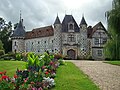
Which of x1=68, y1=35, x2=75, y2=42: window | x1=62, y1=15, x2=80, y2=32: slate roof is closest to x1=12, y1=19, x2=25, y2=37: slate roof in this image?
x1=62, y1=15, x2=80, y2=32: slate roof

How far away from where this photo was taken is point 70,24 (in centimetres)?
4919

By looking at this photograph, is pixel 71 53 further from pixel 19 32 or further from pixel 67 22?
pixel 19 32

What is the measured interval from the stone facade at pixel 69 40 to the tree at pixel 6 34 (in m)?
8.23

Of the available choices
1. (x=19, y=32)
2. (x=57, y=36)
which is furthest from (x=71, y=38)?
(x=19, y=32)

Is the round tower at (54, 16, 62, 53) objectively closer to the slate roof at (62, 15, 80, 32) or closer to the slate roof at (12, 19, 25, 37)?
the slate roof at (62, 15, 80, 32)

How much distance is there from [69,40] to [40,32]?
8.64 metres

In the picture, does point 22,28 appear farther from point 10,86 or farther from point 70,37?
point 10,86

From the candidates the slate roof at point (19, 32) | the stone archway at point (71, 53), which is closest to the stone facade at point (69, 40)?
the stone archway at point (71, 53)

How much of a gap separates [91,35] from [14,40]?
17748 millimetres

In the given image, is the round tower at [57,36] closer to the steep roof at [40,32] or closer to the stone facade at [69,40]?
the stone facade at [69,40]

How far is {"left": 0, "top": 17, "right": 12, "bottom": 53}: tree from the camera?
62194 mm

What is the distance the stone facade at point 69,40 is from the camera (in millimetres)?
48031

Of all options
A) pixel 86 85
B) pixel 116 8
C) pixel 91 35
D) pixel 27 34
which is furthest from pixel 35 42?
pixel 86 85

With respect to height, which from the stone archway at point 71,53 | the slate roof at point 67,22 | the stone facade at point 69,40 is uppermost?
the slate roof at point 67,22
